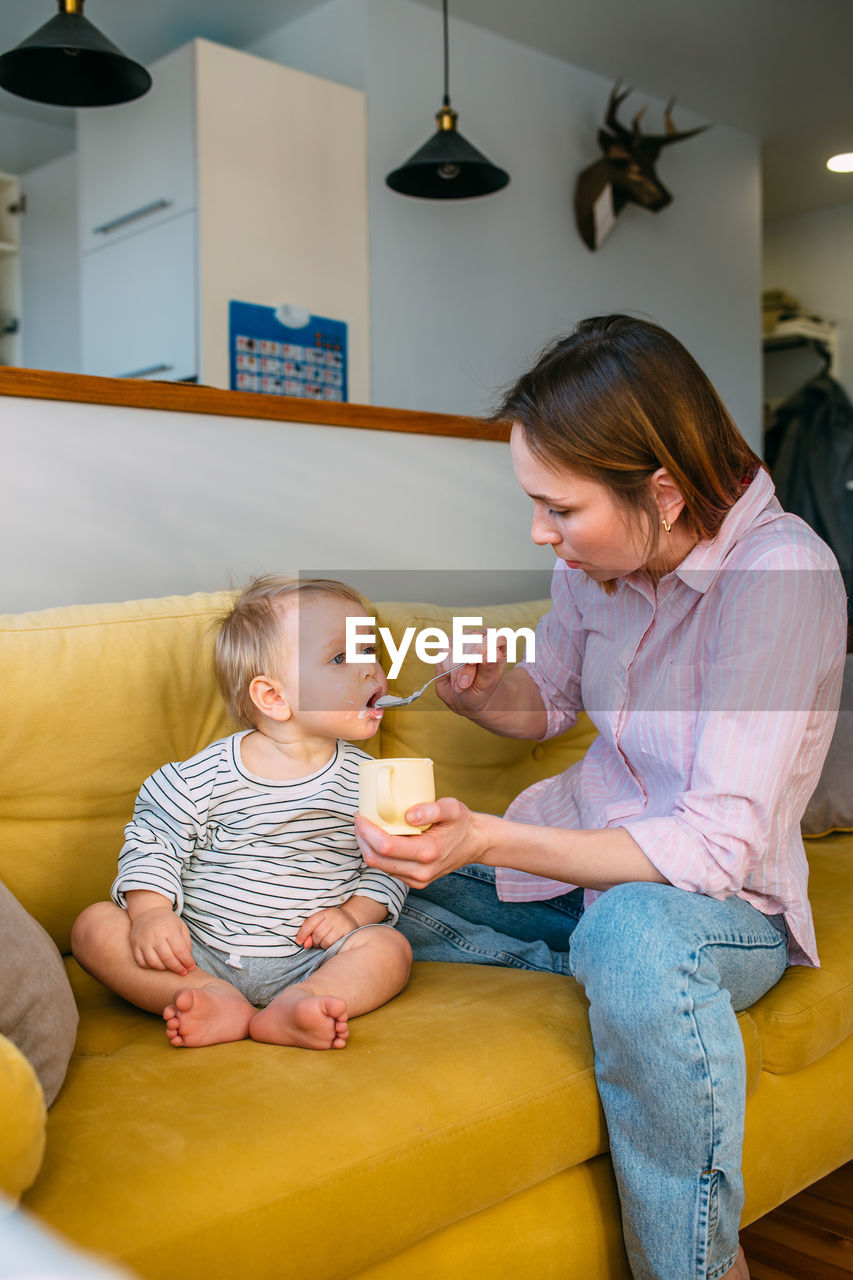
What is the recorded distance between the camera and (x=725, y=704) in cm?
123

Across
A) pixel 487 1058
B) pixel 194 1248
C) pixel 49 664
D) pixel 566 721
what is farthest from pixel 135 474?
pixel 194 1248

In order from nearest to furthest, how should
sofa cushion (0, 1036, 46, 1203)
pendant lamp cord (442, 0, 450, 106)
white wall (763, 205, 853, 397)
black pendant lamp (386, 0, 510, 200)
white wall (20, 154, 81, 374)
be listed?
sofa cushion (0, 1036, 46, 1203)
black pendant lamp (386, 0, 510, 200)
pendant lamp cord (442, 0, 450, 106)
white wall (20, 154, 81, 374)
white wall (763, 205, 853, 397)

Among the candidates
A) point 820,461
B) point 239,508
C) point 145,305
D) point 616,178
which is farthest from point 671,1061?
point 820,461

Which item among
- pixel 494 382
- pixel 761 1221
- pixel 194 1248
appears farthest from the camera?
pixel 494 382

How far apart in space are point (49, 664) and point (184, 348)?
91.2 inches

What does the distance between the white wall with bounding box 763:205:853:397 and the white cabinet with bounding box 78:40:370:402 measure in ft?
11.0

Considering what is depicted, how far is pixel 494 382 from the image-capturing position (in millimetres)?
4148

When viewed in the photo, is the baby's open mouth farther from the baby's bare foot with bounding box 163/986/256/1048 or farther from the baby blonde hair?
the baby's bare foot with bounding box 163/986/256/1048

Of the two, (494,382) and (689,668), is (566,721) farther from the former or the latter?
(494,382)

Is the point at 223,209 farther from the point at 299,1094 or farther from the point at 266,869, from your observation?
the point at 299,1094

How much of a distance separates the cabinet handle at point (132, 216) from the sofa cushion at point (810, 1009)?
304 centimetres

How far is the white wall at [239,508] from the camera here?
1937 mm

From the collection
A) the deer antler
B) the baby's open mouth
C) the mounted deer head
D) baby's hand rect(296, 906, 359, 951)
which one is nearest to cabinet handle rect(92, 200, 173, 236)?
the mounted deer head

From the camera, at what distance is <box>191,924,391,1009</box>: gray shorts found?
4.44ft
